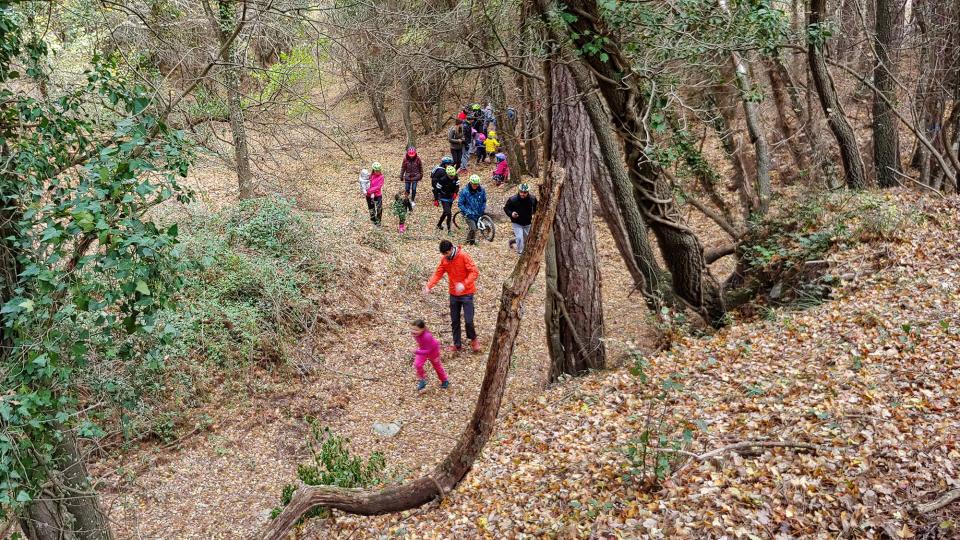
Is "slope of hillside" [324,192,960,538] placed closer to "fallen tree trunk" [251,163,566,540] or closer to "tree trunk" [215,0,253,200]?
"fallen tree trunk" [251,163,566,540]

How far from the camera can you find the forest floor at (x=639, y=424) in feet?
12.8

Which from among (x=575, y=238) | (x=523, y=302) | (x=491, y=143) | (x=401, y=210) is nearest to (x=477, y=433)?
(x=523, y=302)

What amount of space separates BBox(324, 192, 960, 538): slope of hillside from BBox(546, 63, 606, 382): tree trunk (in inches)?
25.4

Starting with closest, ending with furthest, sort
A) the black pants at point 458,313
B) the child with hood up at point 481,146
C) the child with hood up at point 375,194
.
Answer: the black pants at point 458,313 → the child with hood up at point 375,194 → the child with hood up at point 481,146

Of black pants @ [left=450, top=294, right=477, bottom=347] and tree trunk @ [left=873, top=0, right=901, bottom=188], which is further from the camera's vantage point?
tree trunk @ [left=873, top=0, right=901, bottom=188]

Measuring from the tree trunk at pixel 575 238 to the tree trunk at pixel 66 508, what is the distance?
17.2 ft

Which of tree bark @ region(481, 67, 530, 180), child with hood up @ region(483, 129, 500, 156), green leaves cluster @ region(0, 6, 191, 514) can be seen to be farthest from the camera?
child with hood up @ region(483, 129, 500, 156)

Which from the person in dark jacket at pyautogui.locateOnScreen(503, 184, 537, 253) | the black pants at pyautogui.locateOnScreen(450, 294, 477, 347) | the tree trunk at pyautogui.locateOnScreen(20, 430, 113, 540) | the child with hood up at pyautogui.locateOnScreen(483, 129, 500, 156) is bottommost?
the tree trunk at pyautogui.locateOnScreen(20, 430, 113, 540)

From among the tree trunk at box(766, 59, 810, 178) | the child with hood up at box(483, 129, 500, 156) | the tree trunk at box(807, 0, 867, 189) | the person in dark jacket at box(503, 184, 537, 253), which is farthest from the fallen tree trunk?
the child with hood up at box(483, 129, 500, 156)

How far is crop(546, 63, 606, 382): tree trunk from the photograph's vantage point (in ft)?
25.1

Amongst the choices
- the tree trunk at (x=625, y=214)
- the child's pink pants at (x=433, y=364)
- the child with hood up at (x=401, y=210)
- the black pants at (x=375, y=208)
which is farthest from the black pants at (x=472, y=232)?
the tree trunk at (x=625, y=214)

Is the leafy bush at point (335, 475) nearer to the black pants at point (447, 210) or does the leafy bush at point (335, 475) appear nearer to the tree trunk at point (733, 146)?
the tree trunk at point (733, 146)

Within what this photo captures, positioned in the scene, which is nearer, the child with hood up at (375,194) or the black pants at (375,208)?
the child with hood up at (375,194)

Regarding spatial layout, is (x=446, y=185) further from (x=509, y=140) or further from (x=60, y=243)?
(x=60, y=243)
